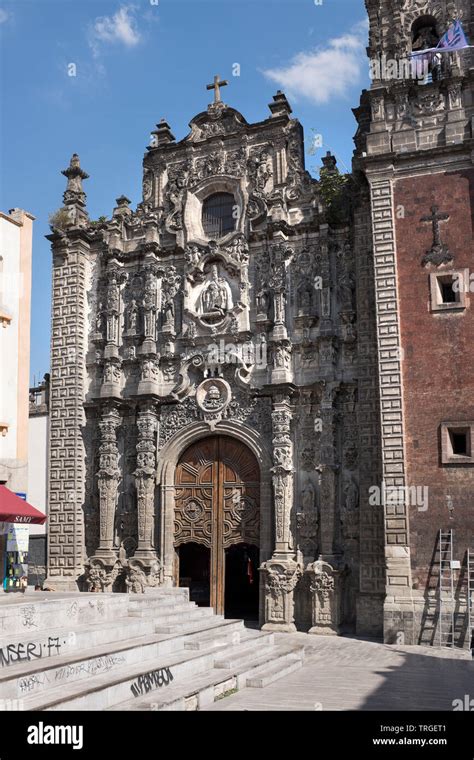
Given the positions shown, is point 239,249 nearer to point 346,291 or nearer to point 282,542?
point 346,291

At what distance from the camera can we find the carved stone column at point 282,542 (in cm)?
1969

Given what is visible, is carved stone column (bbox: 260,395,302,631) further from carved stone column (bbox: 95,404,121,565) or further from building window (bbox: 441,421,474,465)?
carved stone column (bbox: 95,404,121,565)

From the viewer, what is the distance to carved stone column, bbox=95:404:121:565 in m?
22.1

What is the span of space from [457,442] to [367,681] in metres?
6.54

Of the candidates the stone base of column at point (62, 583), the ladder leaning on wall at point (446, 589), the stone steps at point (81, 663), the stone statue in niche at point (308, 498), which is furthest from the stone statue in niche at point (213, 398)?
the stone steps at point (81, 663)

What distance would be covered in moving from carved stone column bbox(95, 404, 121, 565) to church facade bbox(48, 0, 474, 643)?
0.06m

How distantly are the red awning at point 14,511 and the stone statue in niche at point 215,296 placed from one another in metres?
7.69

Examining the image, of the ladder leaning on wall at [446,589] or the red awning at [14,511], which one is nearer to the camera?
the red awning at [14,511]

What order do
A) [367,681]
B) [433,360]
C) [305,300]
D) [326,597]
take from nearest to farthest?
[367,681], [433,360], [326,597], [305,300]

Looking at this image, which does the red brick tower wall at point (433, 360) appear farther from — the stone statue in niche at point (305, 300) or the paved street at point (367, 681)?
the stone statue in niche at point (305, 300)

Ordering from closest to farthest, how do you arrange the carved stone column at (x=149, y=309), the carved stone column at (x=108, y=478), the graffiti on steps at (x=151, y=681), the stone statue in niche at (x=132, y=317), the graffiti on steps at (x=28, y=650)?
the graffiti on steps at (x=28, y=650) → the graffiti on steps at (x=151, y=681) → the carved stone column at (x=108, y=478) → the carved stone column at (x=149, y=309) → the stone statue in niche at (x=132, y=317)

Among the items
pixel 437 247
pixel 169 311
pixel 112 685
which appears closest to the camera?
pixel 112 685

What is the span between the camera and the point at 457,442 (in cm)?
1820

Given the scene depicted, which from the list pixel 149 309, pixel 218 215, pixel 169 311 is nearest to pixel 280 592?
pixel 169 311
